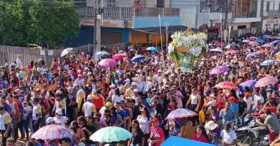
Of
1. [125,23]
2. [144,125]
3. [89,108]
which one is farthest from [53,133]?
[125,23]

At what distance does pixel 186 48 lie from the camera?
62.0 feet

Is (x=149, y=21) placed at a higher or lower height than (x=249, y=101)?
higher

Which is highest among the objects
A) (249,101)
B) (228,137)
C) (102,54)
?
(102,54)

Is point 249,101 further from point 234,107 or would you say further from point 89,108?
point 89,108

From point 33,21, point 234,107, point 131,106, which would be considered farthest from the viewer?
point 33,21

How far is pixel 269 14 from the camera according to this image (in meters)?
53.0

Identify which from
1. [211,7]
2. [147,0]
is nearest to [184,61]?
[147,0]

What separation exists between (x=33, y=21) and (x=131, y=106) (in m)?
15.1

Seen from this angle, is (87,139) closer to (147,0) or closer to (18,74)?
(18,74)

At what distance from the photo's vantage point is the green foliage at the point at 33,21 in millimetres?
24609

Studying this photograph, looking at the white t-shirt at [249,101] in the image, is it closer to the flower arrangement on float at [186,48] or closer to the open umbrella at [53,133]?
the open umbrella at [53,133]

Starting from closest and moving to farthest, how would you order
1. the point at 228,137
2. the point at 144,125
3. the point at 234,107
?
the point at 228,137 < the point at 144,125 < the point at 234,107

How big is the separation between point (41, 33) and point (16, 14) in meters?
1.67

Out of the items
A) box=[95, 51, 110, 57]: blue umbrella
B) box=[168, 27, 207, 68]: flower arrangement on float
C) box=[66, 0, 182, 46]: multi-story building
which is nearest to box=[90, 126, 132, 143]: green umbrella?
box=[168, 27, 207, 68]: flower arrangement on float
